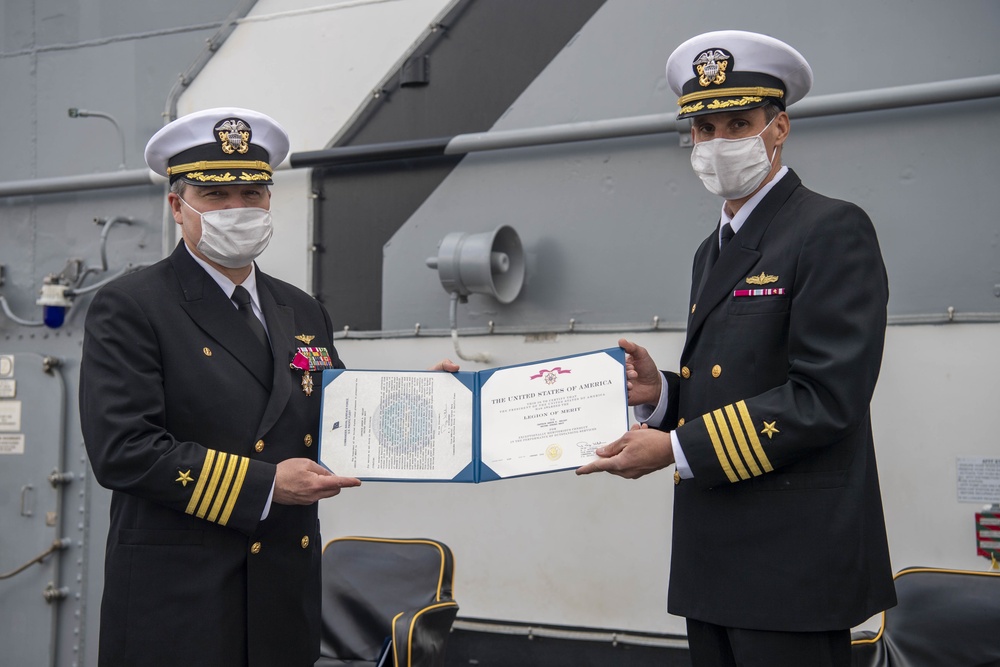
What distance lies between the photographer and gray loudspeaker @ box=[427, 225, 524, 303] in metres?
3.00

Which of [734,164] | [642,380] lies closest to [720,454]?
[642,380]

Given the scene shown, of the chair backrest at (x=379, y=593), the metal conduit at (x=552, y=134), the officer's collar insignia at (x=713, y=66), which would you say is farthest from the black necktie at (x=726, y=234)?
the chair backrest at (x=379, y=593)

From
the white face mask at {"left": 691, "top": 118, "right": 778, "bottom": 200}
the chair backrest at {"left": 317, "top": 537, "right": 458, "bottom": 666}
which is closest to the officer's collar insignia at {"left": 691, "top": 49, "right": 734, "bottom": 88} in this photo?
the white face mask at {"left": 691, "top": 118, "right": 778, "bottom": 200}

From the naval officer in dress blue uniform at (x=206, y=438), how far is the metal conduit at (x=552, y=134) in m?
1.08

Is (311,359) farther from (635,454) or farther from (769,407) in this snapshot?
(769,407)

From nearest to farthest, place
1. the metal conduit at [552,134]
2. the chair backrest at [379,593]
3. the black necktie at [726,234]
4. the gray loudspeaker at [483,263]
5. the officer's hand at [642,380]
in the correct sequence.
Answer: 1. the black necktie at [726,234]
2. the officer's hand at [642,380]
3. the metal conduit at [552,134]
4. the chair backrest at [379,593]
5. the gray loudspeaker at [483,263]

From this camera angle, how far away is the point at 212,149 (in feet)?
7.16

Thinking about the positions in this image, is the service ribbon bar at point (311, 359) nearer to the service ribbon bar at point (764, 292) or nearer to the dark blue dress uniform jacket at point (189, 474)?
the dark blue dress uniform jacket at point (189, 474)

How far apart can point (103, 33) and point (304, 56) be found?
1062 millimetres

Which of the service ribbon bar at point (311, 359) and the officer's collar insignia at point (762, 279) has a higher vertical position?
the officer's collar insignia at point (762, 279)

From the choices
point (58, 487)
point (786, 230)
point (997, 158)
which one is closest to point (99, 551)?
point (58, 487)

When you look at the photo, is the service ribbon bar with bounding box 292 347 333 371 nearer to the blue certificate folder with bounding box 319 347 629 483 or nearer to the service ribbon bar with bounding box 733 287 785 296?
the blue certificate folder with bounding box 319 347 629 483

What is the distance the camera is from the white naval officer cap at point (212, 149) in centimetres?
217

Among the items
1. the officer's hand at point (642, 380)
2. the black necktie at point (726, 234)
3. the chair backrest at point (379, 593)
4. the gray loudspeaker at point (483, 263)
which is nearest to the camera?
the black necktie at point (726, 234)
